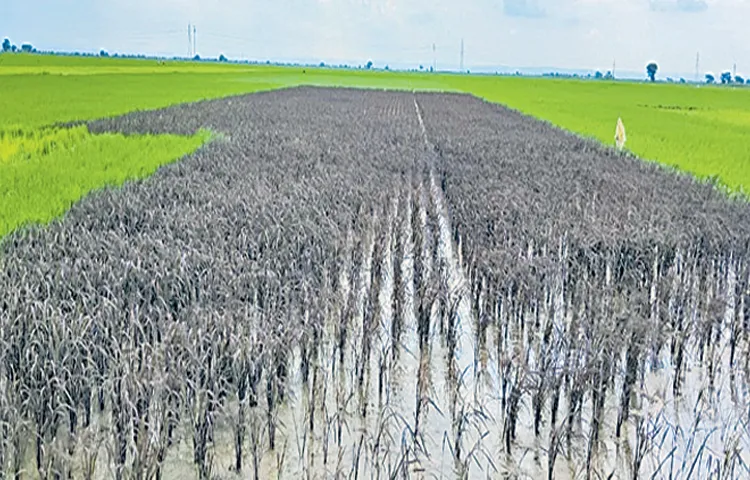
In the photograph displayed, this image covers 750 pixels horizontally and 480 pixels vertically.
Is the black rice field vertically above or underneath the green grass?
underneath

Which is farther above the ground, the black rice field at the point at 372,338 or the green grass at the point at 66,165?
the green grass at the point at 66,165

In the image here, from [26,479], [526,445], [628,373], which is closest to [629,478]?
[526,445]

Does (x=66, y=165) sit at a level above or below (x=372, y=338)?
above

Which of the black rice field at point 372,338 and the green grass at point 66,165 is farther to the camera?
the green grass at point 66,165

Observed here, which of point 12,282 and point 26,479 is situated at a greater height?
point 12,282

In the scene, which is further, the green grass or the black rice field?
the green grass

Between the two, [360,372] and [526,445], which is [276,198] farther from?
[526,445]

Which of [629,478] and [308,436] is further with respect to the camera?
[308,436]

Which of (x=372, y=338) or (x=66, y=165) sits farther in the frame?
(x=66, y=165)
